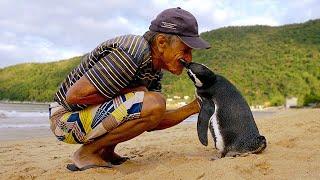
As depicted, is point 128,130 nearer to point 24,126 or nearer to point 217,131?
point 217,131

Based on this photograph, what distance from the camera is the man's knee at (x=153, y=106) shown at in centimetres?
316

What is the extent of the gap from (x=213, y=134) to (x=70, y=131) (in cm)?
109

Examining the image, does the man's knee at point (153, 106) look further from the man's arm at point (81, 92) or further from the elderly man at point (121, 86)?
the man's arm at point (81, 92)

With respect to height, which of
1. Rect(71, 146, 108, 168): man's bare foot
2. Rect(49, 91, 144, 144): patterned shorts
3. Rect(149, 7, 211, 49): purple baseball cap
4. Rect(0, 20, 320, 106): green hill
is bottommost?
Rect(0, 20, 320, 106): green hill

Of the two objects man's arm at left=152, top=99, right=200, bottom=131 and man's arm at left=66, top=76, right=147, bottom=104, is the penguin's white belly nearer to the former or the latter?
man's arm at left=152, top=99, right=200, bottom=131

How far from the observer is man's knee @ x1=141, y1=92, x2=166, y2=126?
3156 mm

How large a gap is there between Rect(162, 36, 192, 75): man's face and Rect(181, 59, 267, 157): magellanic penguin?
8 centimetres

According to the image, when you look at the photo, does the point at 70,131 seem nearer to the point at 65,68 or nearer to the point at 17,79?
the point at 65,68

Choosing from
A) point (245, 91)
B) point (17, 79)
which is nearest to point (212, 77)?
point (245, 91)

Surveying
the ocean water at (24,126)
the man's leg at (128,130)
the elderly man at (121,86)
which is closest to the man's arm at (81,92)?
the elderly man at (121,86)

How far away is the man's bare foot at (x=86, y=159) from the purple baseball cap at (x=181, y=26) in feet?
3.44

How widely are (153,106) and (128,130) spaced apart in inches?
10.1

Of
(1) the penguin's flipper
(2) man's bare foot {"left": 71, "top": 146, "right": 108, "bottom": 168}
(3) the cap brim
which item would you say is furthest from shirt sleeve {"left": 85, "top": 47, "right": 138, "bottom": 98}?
(1) the penguin's flipper

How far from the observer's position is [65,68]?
65.1 m
